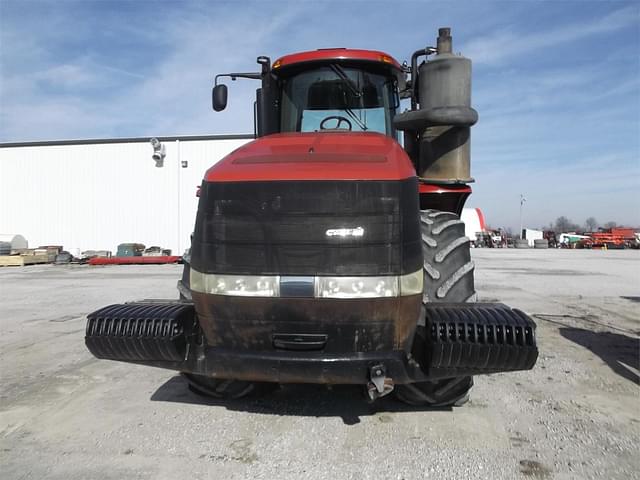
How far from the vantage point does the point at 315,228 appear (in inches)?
96.1

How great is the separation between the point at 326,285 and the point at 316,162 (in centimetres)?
70

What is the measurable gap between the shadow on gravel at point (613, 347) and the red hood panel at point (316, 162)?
3132mm

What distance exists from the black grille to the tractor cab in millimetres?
1636

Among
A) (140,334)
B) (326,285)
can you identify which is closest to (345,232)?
(326,285)

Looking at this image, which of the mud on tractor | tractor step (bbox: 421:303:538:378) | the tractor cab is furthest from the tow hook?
the tractor cab

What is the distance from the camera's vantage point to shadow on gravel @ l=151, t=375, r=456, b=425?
3305 mm

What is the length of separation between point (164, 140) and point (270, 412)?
67.3 feet

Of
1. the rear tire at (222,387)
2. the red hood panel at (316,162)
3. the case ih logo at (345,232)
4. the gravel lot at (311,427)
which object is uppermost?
the red hood panel at (316,162)

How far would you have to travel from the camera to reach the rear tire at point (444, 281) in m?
3.12

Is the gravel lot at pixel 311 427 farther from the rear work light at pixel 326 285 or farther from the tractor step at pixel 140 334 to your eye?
the rear work light at pixel 326 285

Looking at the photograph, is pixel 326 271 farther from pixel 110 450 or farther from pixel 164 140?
pixel 164 140

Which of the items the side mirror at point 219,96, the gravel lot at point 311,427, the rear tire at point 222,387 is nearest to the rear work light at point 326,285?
the gravel lot at point 311,427

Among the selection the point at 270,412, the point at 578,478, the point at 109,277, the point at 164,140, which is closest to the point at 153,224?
the point at 164,140

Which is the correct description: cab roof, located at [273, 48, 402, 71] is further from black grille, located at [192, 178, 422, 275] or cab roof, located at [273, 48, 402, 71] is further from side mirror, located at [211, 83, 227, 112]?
black grille, located at [192, 178, 422, 275]
